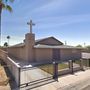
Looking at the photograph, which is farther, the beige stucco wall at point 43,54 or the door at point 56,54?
the door at point 56,54

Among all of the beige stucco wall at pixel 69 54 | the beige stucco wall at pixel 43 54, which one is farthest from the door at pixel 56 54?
the beige stucco wall at pixel 43 54

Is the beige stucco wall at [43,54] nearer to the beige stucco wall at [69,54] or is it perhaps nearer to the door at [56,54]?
the door at [56,54]

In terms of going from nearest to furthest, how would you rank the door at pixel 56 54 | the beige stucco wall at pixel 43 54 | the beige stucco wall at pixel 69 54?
the beige stucco wall at pixel 43 54 → the door at pixel 56 54 → the beige stucco wall at pixel 69 54

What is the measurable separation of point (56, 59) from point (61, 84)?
43.1 ft

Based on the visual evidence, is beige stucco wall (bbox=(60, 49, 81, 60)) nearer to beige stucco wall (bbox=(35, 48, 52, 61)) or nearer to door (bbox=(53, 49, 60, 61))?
door (bbox=(53, 49, 60, 61))

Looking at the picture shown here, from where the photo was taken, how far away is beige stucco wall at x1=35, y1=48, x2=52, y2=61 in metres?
21.3

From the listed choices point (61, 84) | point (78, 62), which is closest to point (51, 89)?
point (61, 84)

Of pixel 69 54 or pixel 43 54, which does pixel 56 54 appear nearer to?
pixel 43 54

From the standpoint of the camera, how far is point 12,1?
17.7m

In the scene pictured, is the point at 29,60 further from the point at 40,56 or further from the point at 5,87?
the point at 5,87

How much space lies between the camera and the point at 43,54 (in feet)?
71.4

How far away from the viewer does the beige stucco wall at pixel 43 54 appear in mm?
21266

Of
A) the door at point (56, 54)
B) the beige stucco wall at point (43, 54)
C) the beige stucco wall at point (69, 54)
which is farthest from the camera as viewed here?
the beige stucco wall at point (69, 54)

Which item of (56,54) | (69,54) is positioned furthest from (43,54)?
(69,54)
